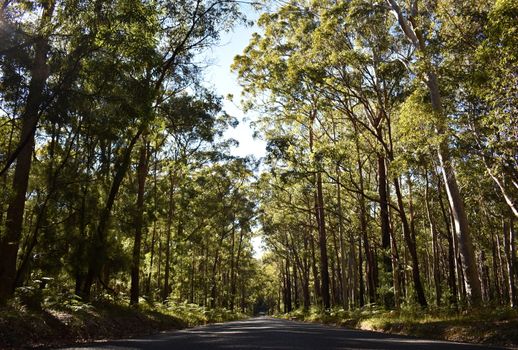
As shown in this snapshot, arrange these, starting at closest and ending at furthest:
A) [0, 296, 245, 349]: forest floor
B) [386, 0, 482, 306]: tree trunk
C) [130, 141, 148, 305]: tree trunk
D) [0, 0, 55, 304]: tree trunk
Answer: [0, 296, 245, 349]: forest floor, [0, 0, 55, 304]: tree trunk, [386, 0, 482, 306]: tree trunk, [130, 141, 148, 305]: tree trunk

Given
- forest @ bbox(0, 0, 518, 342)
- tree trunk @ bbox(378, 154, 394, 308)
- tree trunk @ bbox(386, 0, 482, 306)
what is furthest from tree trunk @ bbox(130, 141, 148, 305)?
tree trunk @ bbox(386, 0, 482, 306)

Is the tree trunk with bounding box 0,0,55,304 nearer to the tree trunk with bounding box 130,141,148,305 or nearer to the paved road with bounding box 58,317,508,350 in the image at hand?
the paved road with bounding box 58,317,508,350

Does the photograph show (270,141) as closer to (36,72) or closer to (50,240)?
(50,240)

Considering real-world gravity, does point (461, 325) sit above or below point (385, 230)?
below

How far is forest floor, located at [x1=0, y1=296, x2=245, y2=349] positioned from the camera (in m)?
7.77

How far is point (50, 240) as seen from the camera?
1454 centimetres

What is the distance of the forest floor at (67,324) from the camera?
306 inches

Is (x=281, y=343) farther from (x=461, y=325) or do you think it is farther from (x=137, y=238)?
(x=137, y=238)

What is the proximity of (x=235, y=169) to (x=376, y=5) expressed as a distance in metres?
19.5

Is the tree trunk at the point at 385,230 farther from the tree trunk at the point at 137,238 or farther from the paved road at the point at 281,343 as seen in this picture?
the tree trunk at the point at 137,238

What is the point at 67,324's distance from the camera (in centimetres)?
953

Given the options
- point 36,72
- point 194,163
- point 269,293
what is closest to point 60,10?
point 36,72

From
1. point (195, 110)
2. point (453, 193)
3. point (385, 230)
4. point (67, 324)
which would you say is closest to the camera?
point (67, 324)

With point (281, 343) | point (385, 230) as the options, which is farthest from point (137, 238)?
point (281, 343)
